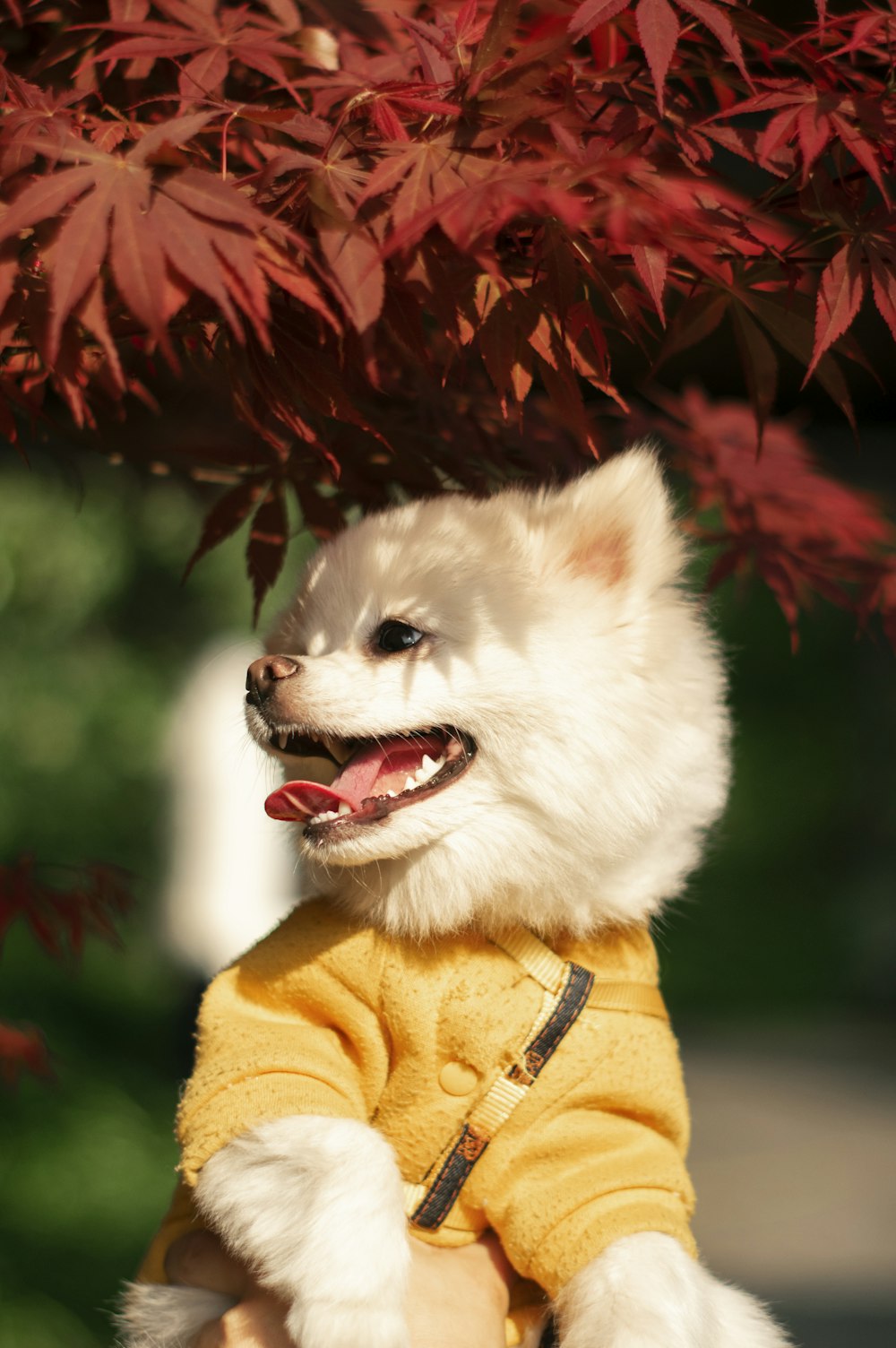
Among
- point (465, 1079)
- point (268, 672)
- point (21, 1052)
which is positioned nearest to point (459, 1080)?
point (465, 1079)

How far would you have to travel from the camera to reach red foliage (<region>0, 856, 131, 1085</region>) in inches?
86.4

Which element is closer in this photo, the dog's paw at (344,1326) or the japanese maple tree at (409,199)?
the japanese maple tree at (409,199)

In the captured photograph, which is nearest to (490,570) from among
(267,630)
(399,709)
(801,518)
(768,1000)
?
(399,709)

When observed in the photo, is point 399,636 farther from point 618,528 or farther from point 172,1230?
point 172,1230

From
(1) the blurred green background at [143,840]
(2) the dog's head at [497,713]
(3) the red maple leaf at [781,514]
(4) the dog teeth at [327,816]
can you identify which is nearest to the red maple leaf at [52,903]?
(1) the blurred green background at [143,840]

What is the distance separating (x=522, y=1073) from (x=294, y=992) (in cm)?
31

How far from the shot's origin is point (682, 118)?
1.46 metres

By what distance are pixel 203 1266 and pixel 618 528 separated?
3.76 feet

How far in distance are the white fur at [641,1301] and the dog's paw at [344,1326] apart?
0.78 feet

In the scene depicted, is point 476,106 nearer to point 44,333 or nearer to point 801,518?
point 44,333

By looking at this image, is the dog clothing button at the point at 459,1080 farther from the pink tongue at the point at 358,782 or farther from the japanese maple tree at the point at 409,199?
the japanese maple tree at the point at 409,199

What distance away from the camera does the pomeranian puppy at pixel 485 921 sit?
1.50 metres

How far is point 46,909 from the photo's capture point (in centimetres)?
222

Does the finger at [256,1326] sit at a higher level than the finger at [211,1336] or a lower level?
higher
